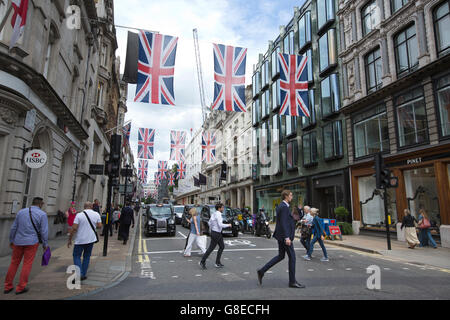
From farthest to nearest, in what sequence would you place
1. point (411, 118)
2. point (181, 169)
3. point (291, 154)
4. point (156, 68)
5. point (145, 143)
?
point (181, 169)
point (145, 143)
point (291, 154)
point (411, 118)
point (156, 68)

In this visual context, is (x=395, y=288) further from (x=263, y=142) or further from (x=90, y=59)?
Result: (x=263, y=142)

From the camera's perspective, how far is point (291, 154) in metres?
27.9

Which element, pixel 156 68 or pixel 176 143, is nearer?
pixel 156 68

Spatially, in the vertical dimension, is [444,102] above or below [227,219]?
above

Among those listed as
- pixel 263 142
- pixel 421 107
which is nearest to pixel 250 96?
pixel 263 142

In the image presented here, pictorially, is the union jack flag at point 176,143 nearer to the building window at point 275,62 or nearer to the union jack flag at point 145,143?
the union jack flag at point 145,143

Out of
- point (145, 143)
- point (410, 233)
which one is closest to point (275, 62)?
point (145, 143)

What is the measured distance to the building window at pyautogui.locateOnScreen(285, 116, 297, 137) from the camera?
2758 cm

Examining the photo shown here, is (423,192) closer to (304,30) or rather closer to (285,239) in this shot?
(285,239)

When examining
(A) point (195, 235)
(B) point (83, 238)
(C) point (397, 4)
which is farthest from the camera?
(C) point (397, 4)

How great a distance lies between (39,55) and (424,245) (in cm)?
1846

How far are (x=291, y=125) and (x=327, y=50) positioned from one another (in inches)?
305

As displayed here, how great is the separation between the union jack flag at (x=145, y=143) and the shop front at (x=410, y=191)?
63.0 feet

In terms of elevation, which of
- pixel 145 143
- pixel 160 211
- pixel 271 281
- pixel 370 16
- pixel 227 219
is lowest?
pixel 271 281
